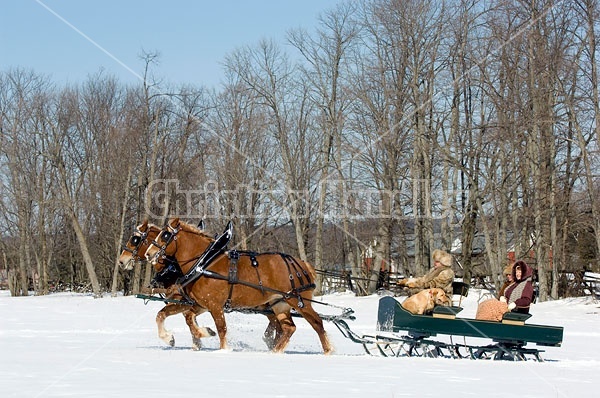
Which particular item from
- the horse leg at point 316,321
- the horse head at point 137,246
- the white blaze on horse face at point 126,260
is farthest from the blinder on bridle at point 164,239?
the horse leg at point 316,321

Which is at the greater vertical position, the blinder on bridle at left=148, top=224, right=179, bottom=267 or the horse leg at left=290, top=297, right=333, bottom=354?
the blinder on bridle at left=148, top=224, right=179, bottom=267

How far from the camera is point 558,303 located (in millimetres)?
31141

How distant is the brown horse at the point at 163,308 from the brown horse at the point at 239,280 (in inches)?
6.8

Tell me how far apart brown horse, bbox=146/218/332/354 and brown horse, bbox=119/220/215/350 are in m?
0.17

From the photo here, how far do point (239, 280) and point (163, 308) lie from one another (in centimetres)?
126

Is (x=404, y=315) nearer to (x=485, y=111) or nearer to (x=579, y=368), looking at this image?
(x=579, y=368)

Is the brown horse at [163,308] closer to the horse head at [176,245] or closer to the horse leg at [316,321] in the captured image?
the horse head at [176,245]

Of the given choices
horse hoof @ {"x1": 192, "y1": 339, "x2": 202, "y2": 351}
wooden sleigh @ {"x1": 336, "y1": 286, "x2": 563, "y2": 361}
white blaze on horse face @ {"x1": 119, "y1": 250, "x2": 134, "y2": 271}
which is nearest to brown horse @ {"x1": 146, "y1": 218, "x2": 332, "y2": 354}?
white blaze on horse face @ {"x1": 119, "y1": 250, "x2": 134, "y2": 271}

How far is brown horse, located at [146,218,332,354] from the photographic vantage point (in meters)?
13.2

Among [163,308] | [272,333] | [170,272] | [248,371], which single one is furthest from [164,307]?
[248,371]

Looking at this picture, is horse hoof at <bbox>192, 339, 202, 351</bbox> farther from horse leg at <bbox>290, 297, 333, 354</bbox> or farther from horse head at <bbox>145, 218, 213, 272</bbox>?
horse leg at <bbox>290, 297, 333, 354</bbox>

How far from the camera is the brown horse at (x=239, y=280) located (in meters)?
13.2

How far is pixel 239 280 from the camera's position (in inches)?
526

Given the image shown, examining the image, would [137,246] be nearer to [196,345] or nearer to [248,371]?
[196,345]
